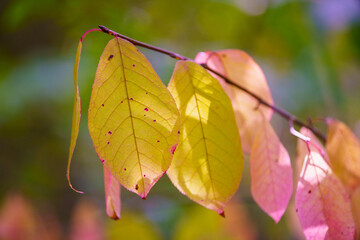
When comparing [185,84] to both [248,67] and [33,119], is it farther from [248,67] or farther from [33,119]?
[33,119]

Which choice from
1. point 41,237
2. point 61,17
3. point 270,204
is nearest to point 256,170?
point 270,204

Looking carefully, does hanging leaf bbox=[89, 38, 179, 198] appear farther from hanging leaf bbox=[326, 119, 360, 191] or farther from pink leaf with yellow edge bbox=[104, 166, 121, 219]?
hanging leaf bbox=[326, 119, 360, 191]

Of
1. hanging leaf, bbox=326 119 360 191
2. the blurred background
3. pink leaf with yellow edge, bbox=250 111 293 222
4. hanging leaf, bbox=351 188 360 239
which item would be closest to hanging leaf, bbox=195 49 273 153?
pink leaf with yellow edge, bbox=250 111 293 222

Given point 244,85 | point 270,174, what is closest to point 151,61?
point 244,85

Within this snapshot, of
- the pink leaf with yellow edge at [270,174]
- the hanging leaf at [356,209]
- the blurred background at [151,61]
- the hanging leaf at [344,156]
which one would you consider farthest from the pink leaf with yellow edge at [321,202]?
the blurred background at [151,61]

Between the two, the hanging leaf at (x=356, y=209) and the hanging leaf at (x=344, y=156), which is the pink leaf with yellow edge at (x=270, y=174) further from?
the hanging leaf at (x=356, y=209)
